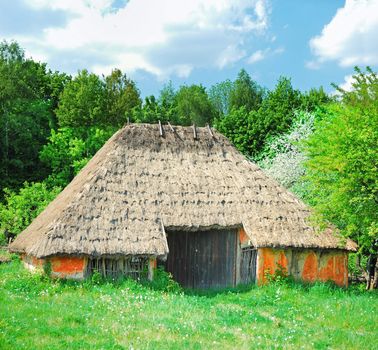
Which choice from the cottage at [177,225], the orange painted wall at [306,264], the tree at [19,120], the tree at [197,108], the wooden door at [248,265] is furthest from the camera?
the tree at [197,108]

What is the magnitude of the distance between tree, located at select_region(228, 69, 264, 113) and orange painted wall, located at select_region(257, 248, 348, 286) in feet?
101

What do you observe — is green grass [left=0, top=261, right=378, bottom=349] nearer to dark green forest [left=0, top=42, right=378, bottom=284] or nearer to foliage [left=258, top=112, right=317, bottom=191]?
dark green forest [left=0, top=42, right=378, bottom=284]

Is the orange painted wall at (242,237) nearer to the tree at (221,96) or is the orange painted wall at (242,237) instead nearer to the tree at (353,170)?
the tree at (353,170)

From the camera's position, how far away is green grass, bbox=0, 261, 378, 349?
10.7 metres

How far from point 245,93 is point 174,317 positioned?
40669 mm

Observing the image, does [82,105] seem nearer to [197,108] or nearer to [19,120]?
[19,120]

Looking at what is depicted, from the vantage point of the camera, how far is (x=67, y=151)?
1423 inches

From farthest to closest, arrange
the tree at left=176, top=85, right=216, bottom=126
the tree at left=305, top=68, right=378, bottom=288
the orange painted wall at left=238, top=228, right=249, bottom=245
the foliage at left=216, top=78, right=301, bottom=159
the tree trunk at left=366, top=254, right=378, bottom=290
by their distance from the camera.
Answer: the tree at left=176, top=85, right=216, bottom=126 → the foliage at left=216, top=78, right=301, bottom=159 → the tree trunk at left=366, top=254, right=378, bottom=290 → the orange painted wall at left=238, top=228, right=249, bottom=245 → the tree at left=305, top=68, right=378, bottom=288

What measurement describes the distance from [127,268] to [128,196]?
8.27ft

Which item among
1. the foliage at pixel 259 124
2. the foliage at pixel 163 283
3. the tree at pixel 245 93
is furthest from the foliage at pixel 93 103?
the foliage at pixel 163 283

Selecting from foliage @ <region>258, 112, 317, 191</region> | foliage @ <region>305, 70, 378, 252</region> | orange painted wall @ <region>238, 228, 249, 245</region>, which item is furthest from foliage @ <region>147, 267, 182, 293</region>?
foliage @ <region>258, 112, 317, 191</region>

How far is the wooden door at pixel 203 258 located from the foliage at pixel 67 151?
1714 centimetres

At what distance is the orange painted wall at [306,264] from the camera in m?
19.0

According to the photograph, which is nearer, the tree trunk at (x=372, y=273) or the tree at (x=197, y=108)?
the tree trunk at (x=372, y=273)
